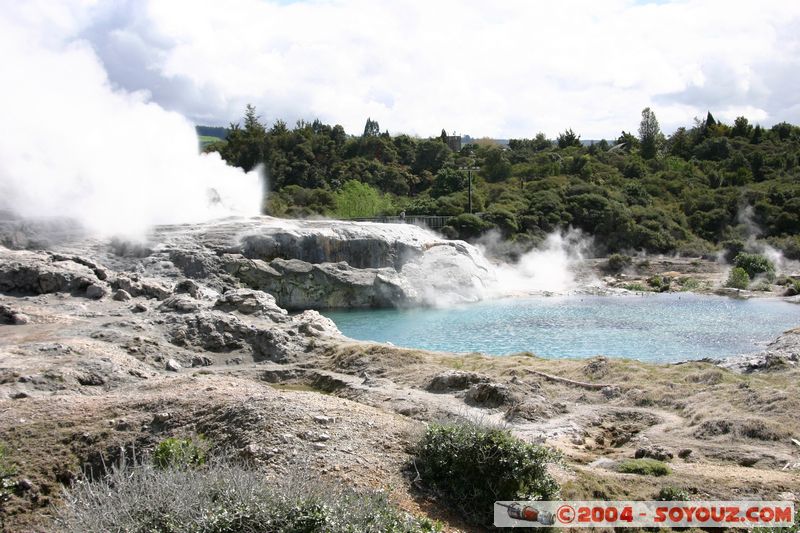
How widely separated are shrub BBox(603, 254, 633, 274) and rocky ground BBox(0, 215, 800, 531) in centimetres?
2198

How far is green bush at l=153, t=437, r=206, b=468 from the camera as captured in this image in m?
6.82

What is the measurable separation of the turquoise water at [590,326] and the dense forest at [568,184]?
579 inches

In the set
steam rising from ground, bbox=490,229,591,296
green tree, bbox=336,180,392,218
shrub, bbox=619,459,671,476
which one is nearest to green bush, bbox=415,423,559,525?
shrub, bbox=619,459,671,476

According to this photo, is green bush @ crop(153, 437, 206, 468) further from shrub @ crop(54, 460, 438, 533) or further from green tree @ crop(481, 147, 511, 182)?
green tree @ crop(481, 147, 511, 182)

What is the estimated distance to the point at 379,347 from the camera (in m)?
15.8

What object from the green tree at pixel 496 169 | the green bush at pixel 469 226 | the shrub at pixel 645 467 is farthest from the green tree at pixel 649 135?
the shrub at pixel 645 467

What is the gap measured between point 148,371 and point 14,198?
583 inches

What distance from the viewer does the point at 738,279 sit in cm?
3338

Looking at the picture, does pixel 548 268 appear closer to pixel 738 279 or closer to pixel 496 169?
pixel 738 279

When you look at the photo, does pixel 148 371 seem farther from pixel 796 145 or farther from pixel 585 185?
pixel 796 145

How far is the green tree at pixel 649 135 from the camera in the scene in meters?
72.1

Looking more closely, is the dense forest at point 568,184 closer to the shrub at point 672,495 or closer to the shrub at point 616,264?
the shrub at point 616,264

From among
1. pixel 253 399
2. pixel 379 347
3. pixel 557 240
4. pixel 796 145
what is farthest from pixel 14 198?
pixel 796 145

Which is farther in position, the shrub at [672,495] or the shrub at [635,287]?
the shrub at [635,287]
